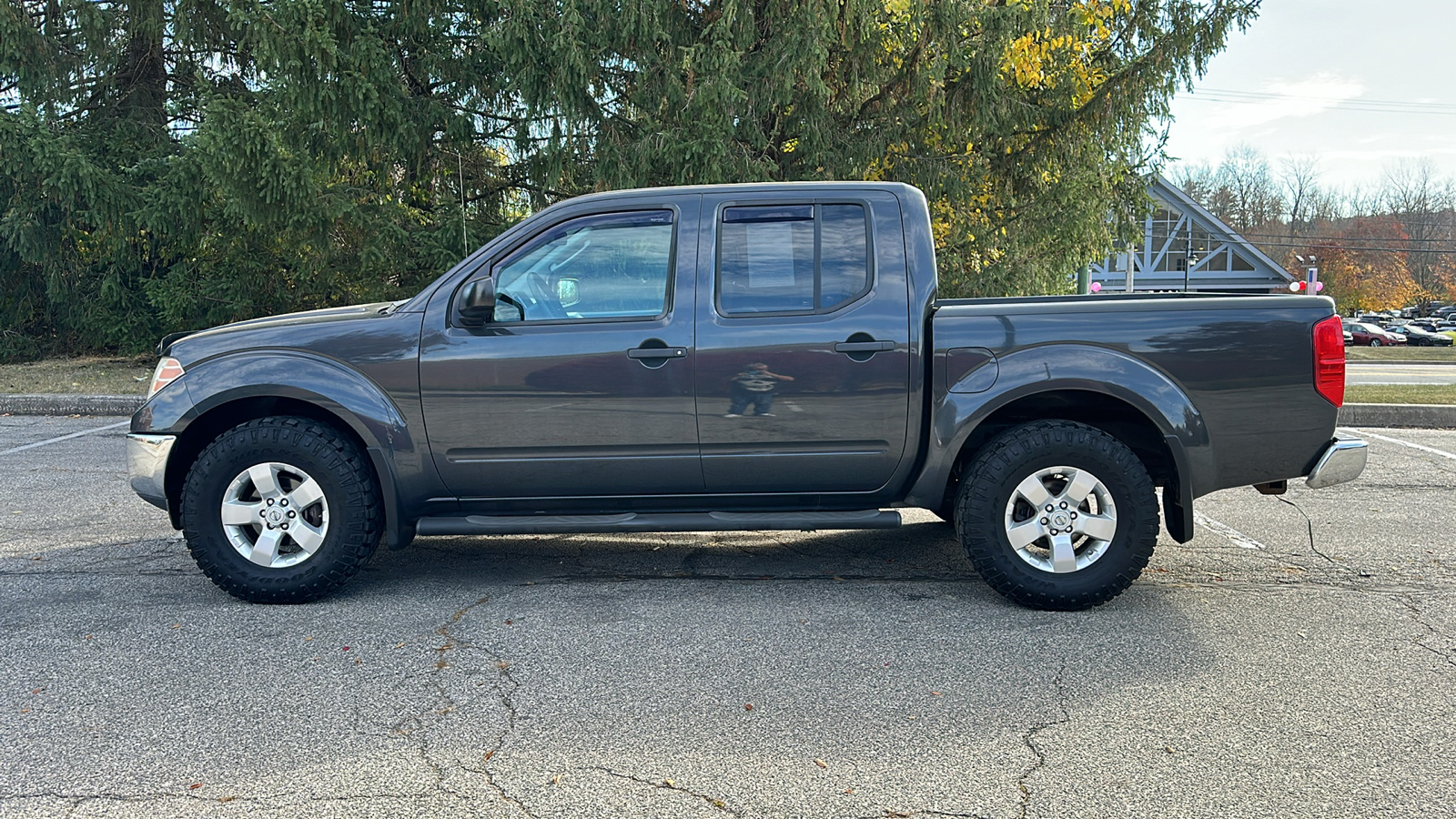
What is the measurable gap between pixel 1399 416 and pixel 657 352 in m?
10.2

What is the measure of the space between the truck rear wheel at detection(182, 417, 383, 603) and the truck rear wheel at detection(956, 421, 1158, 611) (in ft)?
8.87

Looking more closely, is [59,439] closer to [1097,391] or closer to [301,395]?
[301,395]

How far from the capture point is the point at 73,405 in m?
12.1

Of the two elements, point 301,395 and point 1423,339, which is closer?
point 301,395

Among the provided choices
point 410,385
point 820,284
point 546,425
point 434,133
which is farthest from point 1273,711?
point 434,133

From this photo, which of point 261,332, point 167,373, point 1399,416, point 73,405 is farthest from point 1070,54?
point 73,405

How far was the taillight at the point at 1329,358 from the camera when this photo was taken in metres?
4.58

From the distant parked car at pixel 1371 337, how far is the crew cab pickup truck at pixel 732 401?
175 ft

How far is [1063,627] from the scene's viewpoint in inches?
177

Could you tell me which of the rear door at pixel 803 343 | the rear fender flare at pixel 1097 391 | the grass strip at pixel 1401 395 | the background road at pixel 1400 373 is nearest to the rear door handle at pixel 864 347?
the rear door at pixel 803 343

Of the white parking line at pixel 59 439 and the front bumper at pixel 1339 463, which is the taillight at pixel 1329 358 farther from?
the white parking line at pixel 59 439

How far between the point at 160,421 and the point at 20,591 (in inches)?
43.5

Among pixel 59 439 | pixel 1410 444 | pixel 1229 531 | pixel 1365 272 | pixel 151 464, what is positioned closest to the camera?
pixel 151 464

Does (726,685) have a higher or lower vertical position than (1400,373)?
higher
